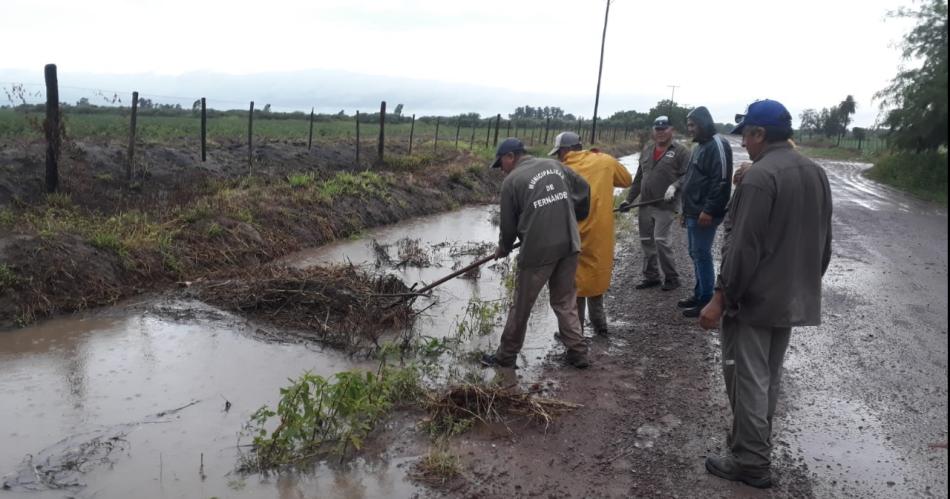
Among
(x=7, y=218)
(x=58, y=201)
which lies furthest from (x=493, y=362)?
(x=58, y=201)

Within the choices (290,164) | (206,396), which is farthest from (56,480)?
(290,164)

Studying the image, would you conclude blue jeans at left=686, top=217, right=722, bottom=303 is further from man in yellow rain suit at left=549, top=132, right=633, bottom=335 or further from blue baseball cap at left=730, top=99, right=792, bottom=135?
blue baseball cap at left=730, top=99, right=792, bottom=135

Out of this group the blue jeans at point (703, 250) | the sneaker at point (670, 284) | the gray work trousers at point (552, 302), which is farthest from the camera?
the sneaker at point (670, 284)

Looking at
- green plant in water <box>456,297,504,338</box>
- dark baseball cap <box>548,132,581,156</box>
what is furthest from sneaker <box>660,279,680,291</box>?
dark baseball cap <box>548,132,581,156</box>

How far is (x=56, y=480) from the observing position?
3.78 m

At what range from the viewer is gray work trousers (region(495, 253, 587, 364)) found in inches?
196

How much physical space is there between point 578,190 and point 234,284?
13.2ft

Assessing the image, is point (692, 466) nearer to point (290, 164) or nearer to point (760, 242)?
point (760, 242)

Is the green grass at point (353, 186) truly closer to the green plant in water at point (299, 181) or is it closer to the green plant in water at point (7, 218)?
the green plant in water at point (299, 181)

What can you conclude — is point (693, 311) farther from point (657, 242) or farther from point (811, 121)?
point (811, 121)

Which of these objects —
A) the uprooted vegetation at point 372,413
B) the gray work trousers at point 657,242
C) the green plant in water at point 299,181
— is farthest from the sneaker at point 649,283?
the green plant in water at point 299,181

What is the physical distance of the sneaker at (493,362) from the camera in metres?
5.32

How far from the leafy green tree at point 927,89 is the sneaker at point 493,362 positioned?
12.6ft

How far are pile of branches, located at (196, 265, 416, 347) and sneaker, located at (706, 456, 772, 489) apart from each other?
3.07 m
